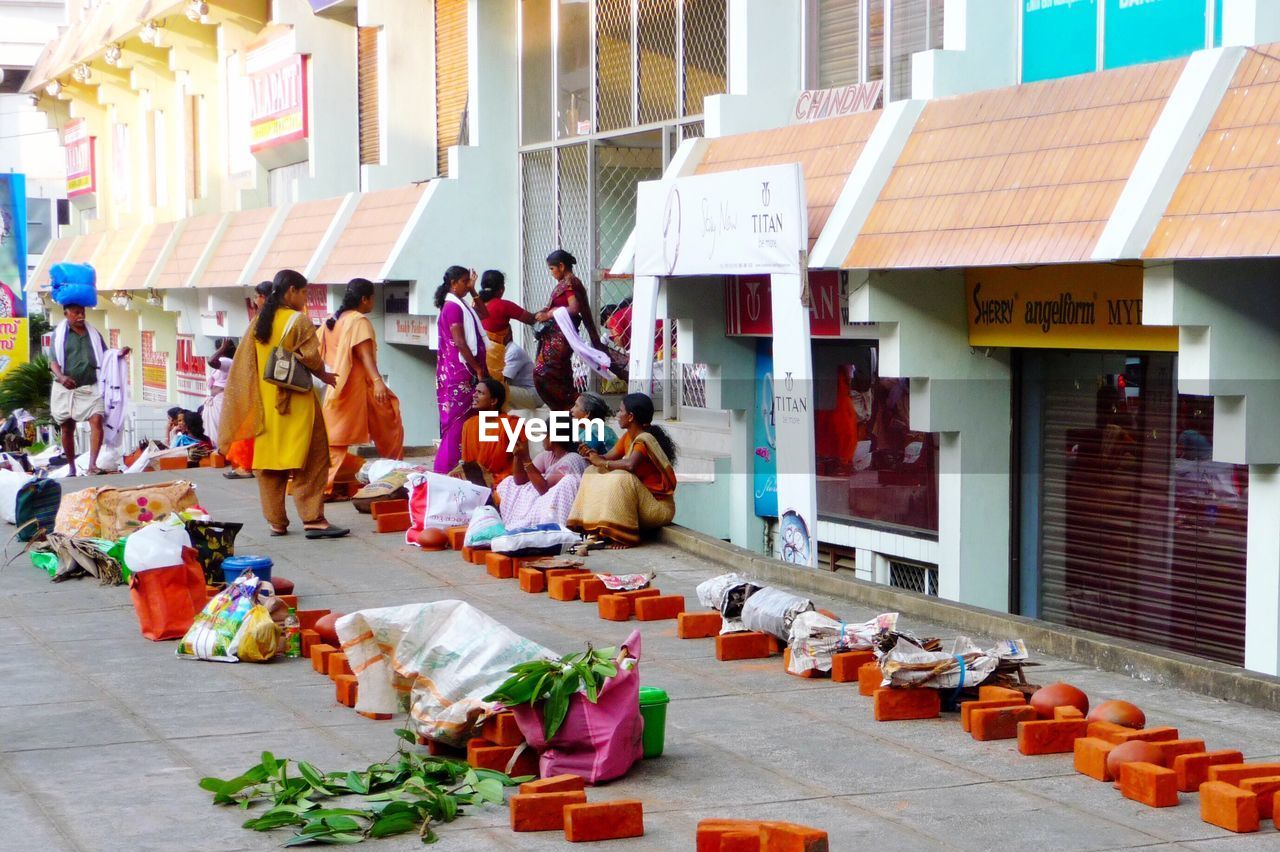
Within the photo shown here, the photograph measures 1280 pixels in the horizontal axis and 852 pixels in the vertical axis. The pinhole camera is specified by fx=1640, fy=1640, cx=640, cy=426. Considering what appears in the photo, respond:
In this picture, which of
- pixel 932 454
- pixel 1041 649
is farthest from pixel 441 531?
pixel 1041 649

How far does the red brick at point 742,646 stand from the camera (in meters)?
7.27

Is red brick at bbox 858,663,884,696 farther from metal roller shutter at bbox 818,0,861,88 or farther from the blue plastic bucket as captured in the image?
metal roller shutter at bbox 818,0,861,88

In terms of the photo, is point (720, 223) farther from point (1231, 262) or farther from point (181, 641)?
point (181, 641)

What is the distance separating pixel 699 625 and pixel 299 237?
1378cm

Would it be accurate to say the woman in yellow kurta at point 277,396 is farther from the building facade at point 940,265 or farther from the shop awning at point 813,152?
the shop awning at point 813,152

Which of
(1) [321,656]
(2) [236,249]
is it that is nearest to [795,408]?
(1) [321,656]

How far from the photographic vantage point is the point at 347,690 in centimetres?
652

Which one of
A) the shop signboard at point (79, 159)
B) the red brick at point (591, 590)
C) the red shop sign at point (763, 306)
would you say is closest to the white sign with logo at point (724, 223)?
the red shop sign at point (763, 306)

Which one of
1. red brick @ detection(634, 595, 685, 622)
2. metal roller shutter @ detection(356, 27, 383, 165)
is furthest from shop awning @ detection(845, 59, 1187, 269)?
metal roller shutter @ detection(356, 27, 383, 165)

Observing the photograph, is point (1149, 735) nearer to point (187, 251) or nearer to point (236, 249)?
point (236, 249)

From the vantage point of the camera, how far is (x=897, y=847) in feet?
15.3

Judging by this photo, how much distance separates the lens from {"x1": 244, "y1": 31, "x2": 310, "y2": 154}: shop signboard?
70.0 ft

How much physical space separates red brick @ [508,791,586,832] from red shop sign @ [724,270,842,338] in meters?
6.74

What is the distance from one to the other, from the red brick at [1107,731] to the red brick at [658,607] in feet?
9.66
